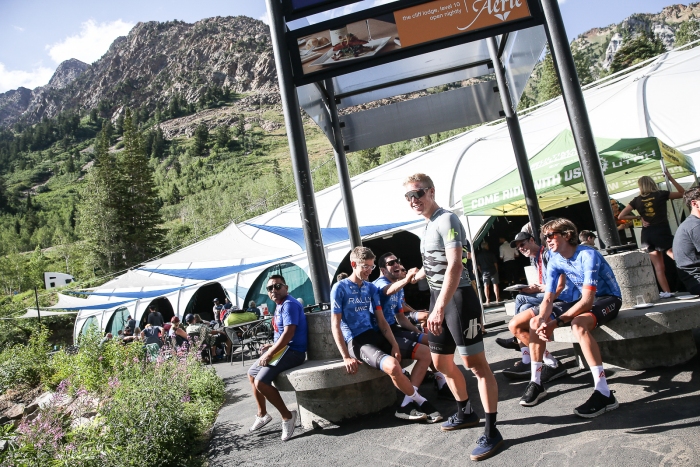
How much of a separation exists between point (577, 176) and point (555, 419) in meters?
5.45

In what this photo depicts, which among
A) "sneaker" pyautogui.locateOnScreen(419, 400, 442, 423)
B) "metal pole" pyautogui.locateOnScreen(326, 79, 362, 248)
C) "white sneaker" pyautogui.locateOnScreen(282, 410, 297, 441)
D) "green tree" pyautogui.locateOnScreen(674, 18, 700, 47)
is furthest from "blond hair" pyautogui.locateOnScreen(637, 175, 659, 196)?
"green tree" pyautogui.locateOnScreen(674, 18, 700, 47)

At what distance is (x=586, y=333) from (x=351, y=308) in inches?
71.3

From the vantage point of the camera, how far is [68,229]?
11406 cm

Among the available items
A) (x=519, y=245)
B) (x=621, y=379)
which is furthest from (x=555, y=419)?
(x=519, y=245)

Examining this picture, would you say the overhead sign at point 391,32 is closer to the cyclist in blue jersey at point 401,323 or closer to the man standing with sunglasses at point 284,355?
the cyclist in blue jersey at point 401,323

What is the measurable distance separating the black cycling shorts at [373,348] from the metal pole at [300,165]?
64cm

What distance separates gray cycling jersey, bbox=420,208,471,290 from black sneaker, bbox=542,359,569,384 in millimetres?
1654

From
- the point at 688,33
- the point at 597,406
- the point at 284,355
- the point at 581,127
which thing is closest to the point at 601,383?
the point at 597,406

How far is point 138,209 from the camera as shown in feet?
178

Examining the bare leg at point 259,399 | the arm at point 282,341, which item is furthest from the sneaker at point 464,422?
the bare leg at point 259,399

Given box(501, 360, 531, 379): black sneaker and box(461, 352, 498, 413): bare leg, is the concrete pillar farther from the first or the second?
box(461, 352, 498, 413): bare leg

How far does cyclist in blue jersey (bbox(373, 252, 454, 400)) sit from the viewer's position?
445cm

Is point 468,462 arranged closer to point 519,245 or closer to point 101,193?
point 519,245

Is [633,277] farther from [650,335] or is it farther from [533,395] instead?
[533,395]
